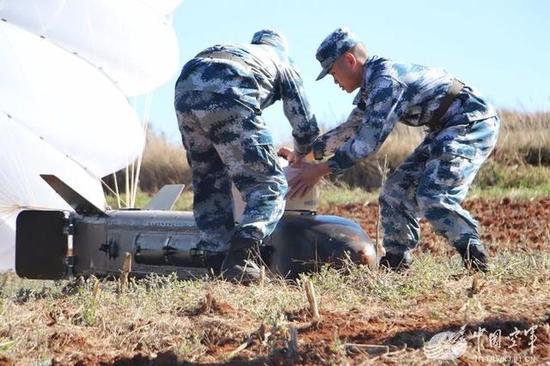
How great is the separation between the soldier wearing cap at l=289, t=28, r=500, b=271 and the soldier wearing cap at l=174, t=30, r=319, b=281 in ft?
0.73

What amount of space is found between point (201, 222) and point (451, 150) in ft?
5.59

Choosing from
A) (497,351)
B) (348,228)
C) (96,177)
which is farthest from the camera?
(96,177)

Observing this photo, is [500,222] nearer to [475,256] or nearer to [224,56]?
[475,256]

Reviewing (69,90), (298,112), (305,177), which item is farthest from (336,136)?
(69,90)

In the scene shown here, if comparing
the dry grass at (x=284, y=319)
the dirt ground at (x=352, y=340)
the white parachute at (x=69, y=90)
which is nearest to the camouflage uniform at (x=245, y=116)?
the dry grass at (x=284, y=319)

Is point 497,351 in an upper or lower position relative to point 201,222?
upper

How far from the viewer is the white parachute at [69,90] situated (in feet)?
39.2

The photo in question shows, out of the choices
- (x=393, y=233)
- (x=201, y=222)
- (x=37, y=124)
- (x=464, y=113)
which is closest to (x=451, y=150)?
(x=464, y=113)

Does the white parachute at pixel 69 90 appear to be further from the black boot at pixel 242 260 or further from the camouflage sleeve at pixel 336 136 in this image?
the black boot at pixel 242 260

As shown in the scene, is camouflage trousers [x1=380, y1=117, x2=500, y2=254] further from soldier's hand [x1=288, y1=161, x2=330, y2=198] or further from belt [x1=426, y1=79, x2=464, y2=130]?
soldier's hand [x1=288, y1=161, x2=330, y2=198]

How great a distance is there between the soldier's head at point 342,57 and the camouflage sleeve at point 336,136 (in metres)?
0.33

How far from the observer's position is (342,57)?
664cm

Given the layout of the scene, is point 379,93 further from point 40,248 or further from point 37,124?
point 37,124

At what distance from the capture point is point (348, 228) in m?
6.76
